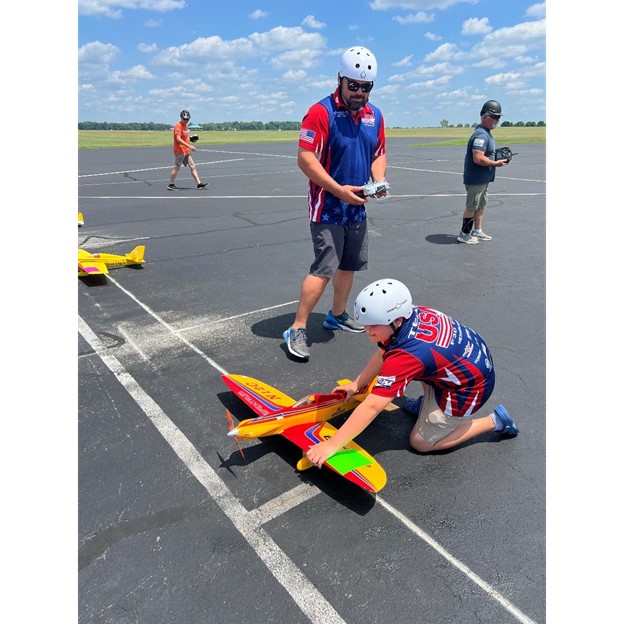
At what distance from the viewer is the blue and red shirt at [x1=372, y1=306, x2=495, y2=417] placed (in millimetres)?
2969

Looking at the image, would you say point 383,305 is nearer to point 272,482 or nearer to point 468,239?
point 272,482

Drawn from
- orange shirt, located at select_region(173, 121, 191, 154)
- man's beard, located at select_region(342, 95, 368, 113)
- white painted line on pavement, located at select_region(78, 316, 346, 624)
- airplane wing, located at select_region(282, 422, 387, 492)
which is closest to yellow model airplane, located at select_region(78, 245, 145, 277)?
white painted line on pavement, located at select_region(78, 316, 346, 624)

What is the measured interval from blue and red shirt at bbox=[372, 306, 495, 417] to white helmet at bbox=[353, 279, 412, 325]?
0.45 ft

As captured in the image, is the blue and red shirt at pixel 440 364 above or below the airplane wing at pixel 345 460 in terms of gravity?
above

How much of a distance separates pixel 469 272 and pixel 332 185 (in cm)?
394

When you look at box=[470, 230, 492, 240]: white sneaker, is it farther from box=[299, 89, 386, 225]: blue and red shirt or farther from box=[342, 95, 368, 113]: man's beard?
box=[342, 95, 368, 113]: man's beard

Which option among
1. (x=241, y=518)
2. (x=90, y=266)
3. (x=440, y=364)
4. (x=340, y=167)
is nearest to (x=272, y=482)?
(x=241, y=518)

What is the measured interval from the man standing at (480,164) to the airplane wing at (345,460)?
686 centimetres

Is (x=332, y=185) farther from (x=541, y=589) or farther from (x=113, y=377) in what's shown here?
(x=541, y=589)

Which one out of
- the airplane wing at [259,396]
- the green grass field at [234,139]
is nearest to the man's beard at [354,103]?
the airplane wing at [259,396]

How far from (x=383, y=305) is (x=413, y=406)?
1.23 metres

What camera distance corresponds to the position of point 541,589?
2346mm

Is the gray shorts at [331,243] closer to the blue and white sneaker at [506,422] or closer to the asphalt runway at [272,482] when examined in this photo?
the asphalt runway at [272,482]

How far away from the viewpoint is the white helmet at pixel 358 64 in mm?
4051
